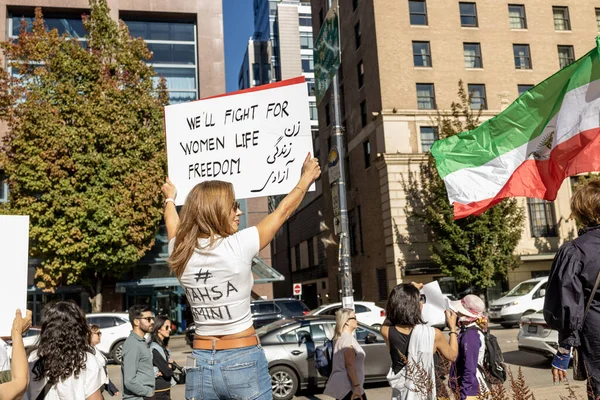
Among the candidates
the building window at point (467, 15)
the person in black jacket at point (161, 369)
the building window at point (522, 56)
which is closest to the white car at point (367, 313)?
the person in black jacket at point (161, 369)

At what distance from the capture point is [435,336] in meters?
4.77

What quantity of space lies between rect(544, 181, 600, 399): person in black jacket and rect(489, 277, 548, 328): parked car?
1948 centimetres

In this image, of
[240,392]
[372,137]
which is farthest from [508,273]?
[240,392]

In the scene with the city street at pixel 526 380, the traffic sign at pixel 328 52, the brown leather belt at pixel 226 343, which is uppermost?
the traffic sign at pixel 328 52

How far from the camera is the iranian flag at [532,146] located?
645 centimetres

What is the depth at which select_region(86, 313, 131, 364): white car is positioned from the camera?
20156 millimetres

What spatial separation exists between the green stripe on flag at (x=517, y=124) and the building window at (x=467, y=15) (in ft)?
94.3

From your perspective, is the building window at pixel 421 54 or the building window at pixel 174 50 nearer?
the building window at pixel 421 54

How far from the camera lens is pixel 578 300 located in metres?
3.59

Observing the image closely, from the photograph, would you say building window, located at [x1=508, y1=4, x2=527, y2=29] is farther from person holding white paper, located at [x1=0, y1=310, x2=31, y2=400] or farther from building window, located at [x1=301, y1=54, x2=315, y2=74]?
building window, located at [x1=301, y1=54, x2=315, y2=74]

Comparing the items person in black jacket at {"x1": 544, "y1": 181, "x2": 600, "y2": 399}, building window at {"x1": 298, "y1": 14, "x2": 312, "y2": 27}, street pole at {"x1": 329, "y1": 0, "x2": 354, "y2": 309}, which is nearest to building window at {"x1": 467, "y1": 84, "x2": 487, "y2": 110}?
street pole at {"x1": 329, "y1": 0, "x2": 354, "y2": 309}

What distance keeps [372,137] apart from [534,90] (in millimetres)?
26919

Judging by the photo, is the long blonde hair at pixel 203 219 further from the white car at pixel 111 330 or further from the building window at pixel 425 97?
the building window at pixel 425 97

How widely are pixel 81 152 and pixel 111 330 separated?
27.0ft
